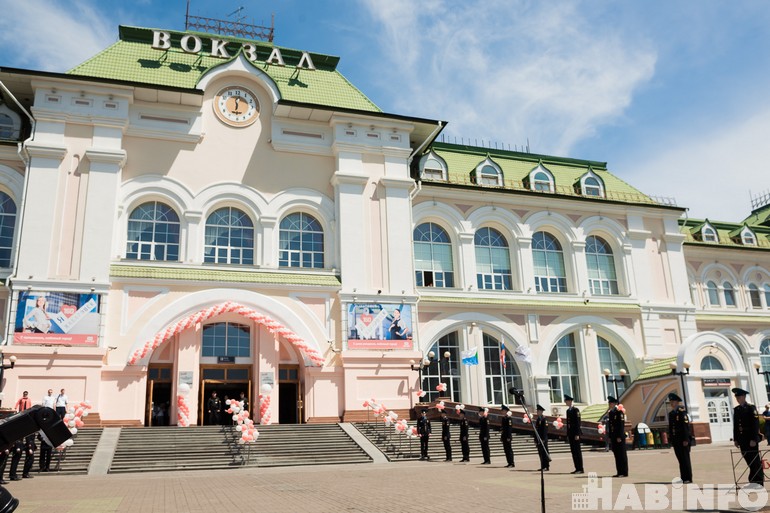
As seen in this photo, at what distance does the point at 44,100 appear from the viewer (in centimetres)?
2581

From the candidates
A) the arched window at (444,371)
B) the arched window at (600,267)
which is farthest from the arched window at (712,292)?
the arched window at (444,371)

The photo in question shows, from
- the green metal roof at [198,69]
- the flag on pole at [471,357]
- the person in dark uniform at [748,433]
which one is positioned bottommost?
the person in dark uniform at [748,433]

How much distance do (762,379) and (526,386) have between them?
51.3ft

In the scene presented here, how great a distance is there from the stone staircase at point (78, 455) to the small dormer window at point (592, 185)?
2622cm

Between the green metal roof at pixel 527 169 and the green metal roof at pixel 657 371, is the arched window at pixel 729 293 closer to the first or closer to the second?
the green metal roof at pixel 527 169

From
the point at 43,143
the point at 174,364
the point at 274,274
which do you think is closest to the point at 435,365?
the point at 274,274

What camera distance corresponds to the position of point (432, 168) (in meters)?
32.9

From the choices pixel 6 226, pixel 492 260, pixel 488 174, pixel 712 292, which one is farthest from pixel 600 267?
pixel 6 226

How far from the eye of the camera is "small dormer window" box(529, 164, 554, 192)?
113 ft

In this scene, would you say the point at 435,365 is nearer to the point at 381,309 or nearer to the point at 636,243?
the point at 381,309

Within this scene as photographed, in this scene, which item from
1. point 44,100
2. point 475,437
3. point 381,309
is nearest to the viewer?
point 475,437

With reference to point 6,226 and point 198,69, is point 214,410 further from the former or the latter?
point 198,69

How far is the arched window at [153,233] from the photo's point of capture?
26.5 metres

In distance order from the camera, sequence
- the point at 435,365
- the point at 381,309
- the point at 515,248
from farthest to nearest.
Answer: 1. the point at 515,248
2. the point at 435,365
3. the point at 381,309
